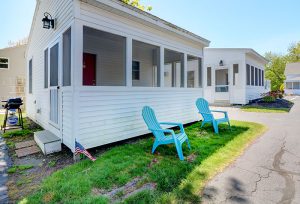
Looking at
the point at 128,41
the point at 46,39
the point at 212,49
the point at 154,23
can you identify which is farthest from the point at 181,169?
the point at 212,49

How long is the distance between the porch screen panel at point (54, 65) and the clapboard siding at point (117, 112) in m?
1.65

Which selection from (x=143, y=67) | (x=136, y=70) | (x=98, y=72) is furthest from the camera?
(x=143, y=67)

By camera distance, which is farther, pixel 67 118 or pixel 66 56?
pixel 66 56

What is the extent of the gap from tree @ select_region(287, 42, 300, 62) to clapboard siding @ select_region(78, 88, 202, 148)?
47.3 m

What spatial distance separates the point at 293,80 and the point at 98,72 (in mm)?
34859

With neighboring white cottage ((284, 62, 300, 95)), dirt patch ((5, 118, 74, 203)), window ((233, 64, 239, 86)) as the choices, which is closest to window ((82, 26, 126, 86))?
dirt patch ((5, 118, 74, 203))

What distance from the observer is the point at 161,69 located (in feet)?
18.9

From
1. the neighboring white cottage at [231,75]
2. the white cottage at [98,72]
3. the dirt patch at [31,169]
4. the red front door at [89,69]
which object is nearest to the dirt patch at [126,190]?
the dirt patch at [31,169]

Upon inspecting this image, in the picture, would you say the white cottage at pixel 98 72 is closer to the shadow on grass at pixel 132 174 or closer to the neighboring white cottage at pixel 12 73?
the shadow on grass at pixel 132 174

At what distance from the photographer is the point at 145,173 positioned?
2979mm

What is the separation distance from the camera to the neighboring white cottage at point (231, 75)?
1243 cm

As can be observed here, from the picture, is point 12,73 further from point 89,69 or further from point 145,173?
point 145,173

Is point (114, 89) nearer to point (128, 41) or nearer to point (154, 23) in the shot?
point (128, 41)

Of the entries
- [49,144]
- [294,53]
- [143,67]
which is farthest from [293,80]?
[49,144]
